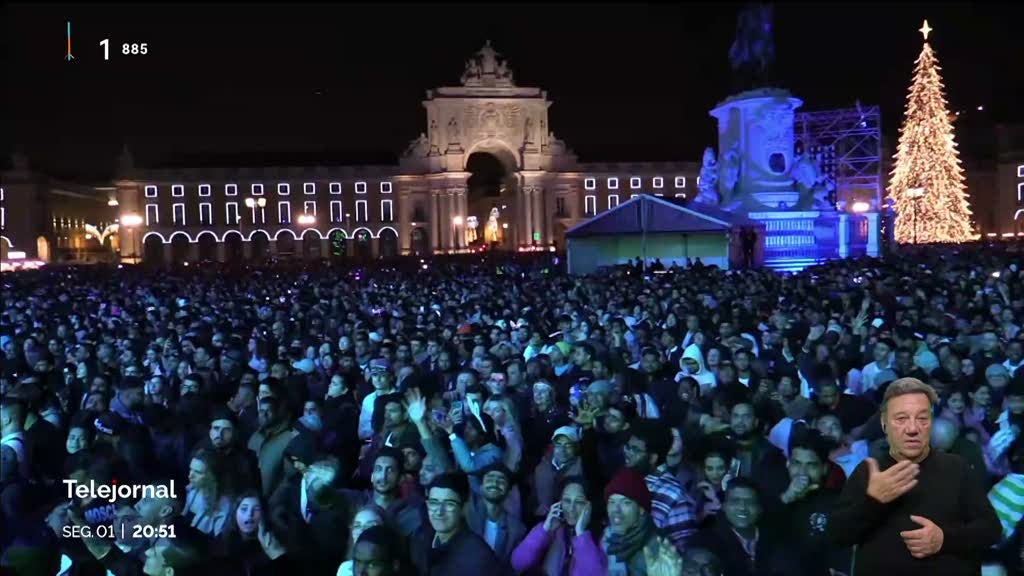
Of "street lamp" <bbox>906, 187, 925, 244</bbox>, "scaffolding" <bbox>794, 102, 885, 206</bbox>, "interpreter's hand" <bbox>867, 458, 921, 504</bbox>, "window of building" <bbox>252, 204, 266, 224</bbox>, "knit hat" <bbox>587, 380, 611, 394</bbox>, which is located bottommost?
"knit hat" <bbox>587, 380, 611, 394</bbox>

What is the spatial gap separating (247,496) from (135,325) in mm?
11467

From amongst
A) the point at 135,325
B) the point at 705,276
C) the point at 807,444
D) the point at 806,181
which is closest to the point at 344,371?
the point at 807,444

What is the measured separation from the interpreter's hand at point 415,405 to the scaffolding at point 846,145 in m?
45.3

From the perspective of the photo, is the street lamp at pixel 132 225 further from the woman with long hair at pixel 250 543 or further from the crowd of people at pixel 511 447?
the woman with long hair at pixel 250 543

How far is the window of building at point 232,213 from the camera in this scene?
97875 mm

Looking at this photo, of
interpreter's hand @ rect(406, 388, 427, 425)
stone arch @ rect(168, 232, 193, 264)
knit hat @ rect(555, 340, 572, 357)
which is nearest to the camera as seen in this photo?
interpreter's hand @ rect(406, 388, 427, 425)

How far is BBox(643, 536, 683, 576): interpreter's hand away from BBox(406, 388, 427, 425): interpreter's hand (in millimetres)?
3120

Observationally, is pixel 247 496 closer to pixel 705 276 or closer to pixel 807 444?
pixel 807 444

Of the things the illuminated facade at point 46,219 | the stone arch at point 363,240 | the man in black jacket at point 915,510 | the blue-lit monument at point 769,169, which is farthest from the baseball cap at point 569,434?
the stone arch at point 363,240

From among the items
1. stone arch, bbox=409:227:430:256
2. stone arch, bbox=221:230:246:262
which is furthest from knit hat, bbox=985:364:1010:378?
stone arch, bbox=221:230:246:262

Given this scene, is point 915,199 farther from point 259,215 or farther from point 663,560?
point 259,215

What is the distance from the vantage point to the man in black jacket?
11.5 ft

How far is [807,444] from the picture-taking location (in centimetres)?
633

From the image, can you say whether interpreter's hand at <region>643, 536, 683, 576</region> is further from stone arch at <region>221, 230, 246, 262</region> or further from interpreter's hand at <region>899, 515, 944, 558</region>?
stone arch at <region>221, 230, 246, 262</region>
